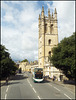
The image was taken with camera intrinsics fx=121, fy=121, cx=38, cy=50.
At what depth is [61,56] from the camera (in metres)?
A: 27.3

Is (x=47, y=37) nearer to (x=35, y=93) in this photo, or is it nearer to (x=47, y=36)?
(x=47, y=36)

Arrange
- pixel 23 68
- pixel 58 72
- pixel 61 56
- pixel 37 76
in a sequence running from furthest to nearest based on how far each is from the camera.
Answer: pixel 23 68 < pixel 58 72 < pixel 37 76 < pixel 61 56

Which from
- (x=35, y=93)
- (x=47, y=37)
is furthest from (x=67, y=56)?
(x=47, y=37)

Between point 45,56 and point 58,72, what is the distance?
16.6 m

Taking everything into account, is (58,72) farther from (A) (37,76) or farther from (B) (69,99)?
(B) (69,99)

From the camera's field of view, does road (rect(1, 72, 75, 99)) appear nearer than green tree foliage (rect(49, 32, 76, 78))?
Yes

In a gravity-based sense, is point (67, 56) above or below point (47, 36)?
below

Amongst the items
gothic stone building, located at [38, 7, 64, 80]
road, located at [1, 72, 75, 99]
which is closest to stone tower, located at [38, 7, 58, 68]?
gothic stone building, located at [38, 7, 64, 80]

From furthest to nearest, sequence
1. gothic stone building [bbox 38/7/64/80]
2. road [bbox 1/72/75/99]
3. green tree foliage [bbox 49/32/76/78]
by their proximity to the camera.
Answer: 1. gothic stone building [bbox 38/7/64/80]
2. green tree foliage [bbox 49/32/76/78]
3. road [bbox 1/72/75/99]

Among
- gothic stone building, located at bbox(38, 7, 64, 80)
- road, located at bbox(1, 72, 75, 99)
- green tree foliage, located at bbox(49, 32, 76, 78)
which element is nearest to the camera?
road, located at bbox(1, 72, 75, 99)

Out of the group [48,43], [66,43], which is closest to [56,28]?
[48,43]

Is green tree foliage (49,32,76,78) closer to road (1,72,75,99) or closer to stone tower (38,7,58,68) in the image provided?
road (1,72,75,99)

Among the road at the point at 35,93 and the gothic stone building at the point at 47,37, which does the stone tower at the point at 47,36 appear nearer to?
the gothic stone building at the point at 47,37

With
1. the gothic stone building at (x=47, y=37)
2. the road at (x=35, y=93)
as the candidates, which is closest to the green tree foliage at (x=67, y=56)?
the road at (x=35, y=93)
